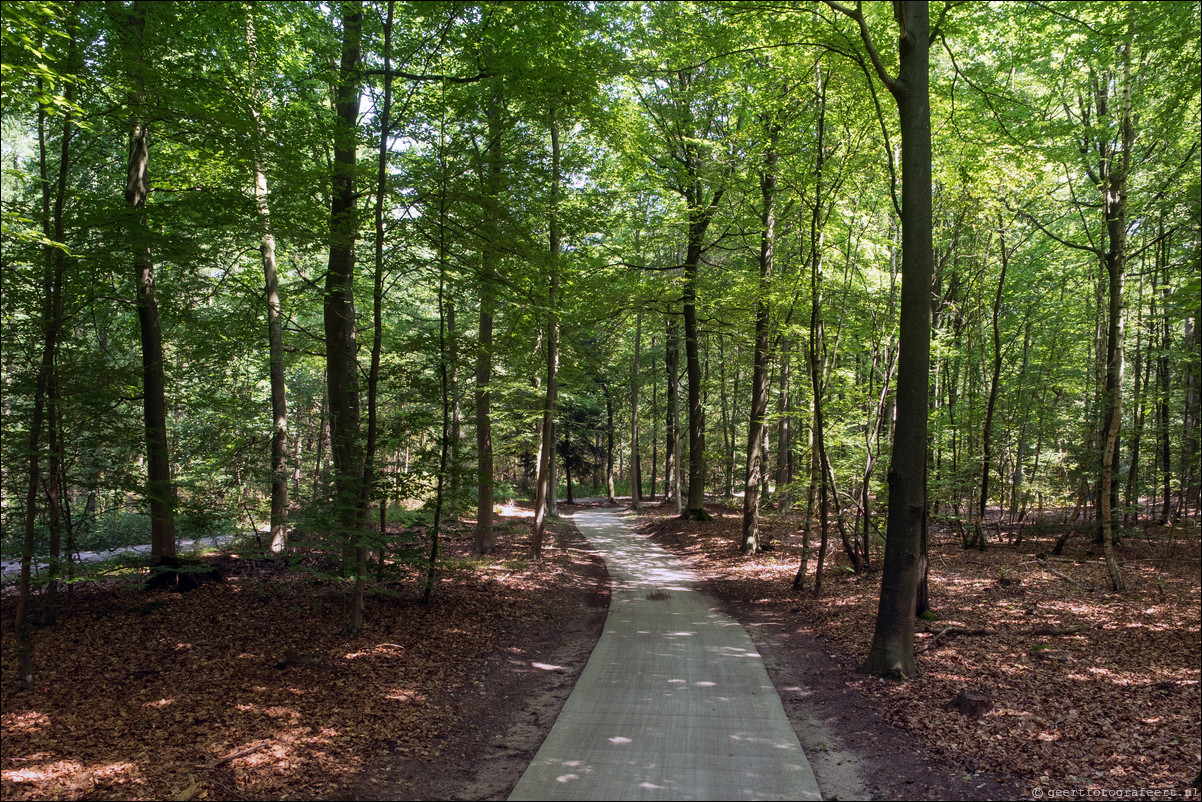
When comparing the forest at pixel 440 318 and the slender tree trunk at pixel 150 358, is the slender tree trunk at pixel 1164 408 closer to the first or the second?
the forest at pixel 440 318

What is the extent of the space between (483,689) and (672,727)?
2.12 meters

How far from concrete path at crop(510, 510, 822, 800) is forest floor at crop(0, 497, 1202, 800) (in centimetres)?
25

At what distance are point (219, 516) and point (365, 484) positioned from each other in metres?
2.83

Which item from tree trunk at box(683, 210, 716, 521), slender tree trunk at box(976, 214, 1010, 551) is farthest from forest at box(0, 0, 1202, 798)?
tree trunk at box(683, 210, 716, 521)

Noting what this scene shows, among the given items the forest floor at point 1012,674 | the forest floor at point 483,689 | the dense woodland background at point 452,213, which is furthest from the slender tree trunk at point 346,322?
the forest floor at point 1012,674

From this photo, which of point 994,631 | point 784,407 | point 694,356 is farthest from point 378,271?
point 784,407

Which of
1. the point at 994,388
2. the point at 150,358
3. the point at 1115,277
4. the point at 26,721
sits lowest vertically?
the point at 26,721

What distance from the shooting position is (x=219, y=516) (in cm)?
807

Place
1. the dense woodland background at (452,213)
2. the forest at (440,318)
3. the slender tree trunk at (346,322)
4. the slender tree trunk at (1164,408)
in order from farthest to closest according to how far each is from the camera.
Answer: the slender tree trunk at (1164,408), the slender tree trunk at (346,322), the dense woodland background at (452,213), the forest at (440,318)

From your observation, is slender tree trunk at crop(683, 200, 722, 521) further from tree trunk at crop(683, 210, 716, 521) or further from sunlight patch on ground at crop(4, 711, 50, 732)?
sunlight patch on ground at crop(4, 711, 50, 732)

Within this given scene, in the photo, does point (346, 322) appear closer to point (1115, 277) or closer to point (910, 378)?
point (910, 378)

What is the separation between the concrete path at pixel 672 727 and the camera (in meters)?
3.97

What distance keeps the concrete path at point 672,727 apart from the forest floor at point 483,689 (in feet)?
0.82

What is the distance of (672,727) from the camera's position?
490cm
